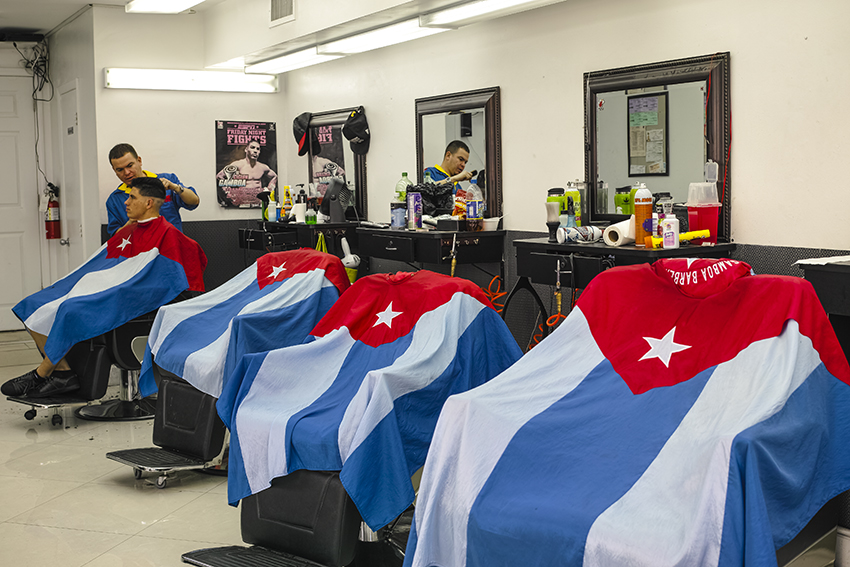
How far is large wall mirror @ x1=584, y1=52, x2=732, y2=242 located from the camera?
11.0ft

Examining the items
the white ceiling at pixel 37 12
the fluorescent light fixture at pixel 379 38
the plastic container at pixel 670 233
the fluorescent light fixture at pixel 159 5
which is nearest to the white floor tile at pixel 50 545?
the plastic container at pixel 670 233

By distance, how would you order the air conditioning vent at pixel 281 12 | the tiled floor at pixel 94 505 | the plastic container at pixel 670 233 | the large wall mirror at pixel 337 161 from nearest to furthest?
the tiled floor at pixel 94 505 < the plastic container at pixel 670 233 < the air conditioning vent at pixel 281 12 < the large wall mirror at pixel 337 161

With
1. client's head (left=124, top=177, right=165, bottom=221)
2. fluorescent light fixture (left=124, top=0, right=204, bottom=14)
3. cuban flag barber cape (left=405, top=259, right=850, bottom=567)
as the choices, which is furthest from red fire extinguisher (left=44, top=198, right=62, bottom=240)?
cuban flag barber cape (left=405, top=259, right=850, bottom=567)

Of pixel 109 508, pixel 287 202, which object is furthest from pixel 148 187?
pixel 109 508

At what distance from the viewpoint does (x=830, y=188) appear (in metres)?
2.98

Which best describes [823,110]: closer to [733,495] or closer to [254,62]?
[733,495]

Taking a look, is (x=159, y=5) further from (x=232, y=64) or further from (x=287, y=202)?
(x=287, y=202)

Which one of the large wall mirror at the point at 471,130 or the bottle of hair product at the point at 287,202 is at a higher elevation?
the large wall mirror at the point at 471,130

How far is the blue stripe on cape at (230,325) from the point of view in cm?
339

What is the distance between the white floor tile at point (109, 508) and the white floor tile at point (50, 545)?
0.18 ft

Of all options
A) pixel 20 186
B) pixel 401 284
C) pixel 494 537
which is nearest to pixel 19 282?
pixel 20 186

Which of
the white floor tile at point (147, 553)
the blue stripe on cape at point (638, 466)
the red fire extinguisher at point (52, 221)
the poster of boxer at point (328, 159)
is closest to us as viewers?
the blue stripe on cape at point (638, 466)

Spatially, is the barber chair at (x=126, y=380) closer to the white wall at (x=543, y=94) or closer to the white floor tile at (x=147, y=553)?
the white floor tile at (x=147, y=553)

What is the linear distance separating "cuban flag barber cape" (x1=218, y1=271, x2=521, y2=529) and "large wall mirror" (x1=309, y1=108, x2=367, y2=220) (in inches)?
101
